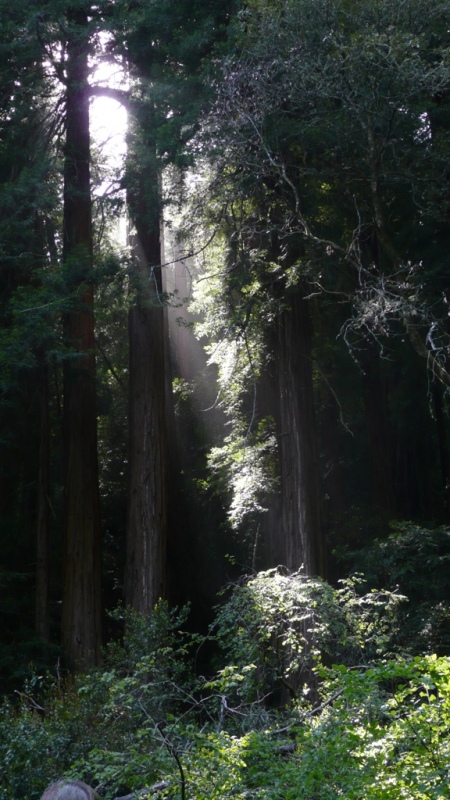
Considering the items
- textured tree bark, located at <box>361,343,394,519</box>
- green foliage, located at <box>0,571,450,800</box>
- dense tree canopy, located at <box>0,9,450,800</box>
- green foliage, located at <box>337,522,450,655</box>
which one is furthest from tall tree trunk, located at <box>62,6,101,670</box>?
textured tree bark, located at <box>361,343,394,519</box>

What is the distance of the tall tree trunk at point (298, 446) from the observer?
42.0ft

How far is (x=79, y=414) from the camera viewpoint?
1510cm

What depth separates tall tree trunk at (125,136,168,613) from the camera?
13.5 m

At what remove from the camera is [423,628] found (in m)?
11.5

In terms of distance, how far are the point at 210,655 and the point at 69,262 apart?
8.53 m

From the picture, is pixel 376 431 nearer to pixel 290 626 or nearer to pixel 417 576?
pixel 417 576

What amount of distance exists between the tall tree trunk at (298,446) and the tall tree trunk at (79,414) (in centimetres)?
323

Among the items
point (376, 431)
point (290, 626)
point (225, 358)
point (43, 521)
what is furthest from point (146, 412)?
point (376, 431)

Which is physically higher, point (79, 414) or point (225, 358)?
point (225, 358)

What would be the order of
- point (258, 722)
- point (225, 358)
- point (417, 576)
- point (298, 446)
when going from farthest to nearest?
point (225, 358)
point (298, 446)
point (417, 576)
point (258, 722)

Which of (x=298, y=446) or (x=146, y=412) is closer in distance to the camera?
(x=298, y=446)

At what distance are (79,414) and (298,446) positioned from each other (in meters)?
4.20

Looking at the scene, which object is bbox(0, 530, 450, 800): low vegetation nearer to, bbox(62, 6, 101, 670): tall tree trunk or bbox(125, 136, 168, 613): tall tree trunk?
bbox(125, 136, 168, 613): tall tree trunk

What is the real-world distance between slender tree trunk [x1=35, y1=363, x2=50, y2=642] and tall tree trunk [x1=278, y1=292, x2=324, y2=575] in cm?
469
